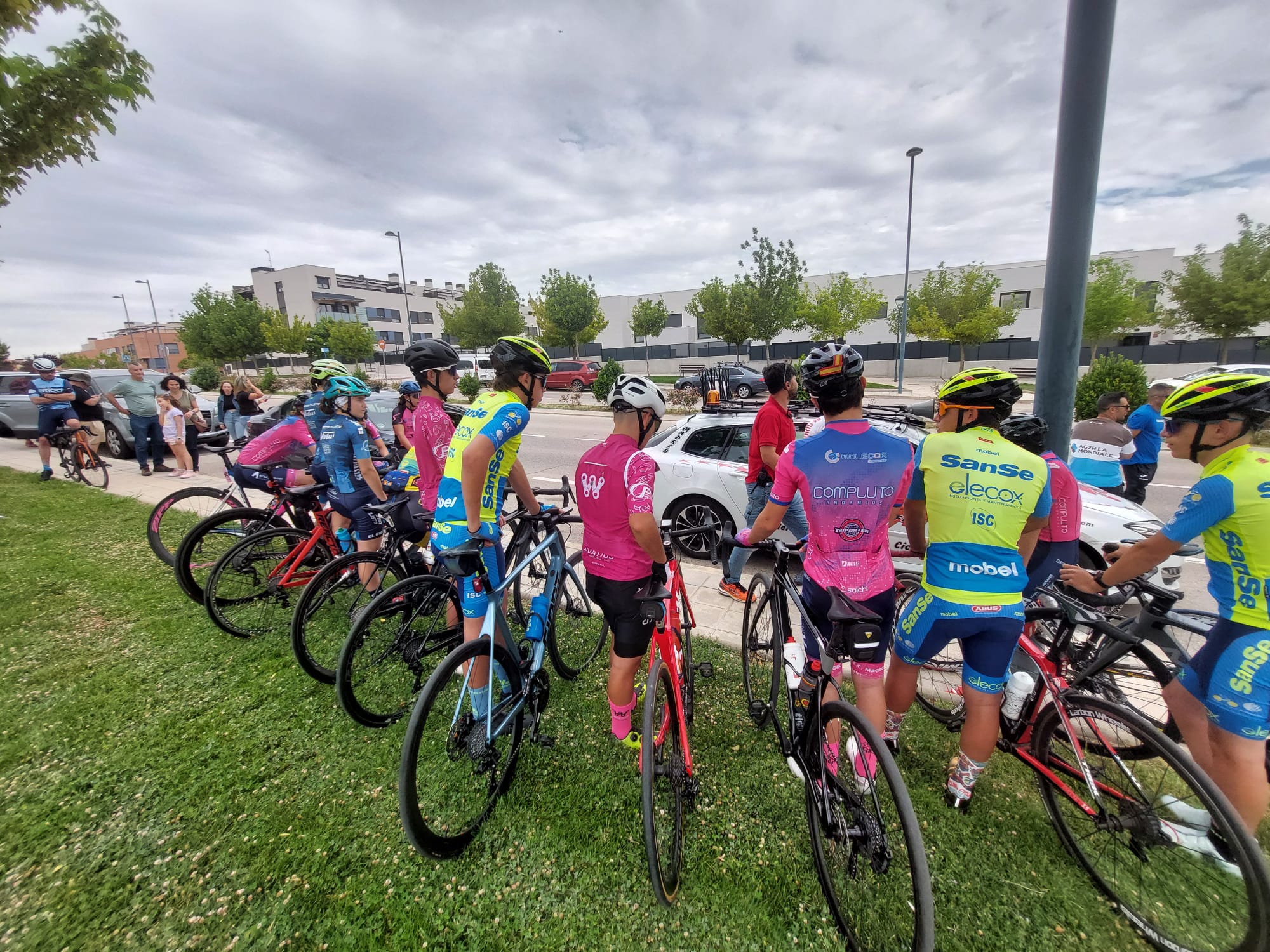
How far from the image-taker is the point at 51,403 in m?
9.49

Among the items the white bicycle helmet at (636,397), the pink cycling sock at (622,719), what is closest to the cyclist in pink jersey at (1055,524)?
the white bicycle helmet at (636,397)

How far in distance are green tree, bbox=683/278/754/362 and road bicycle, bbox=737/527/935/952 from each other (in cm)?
2794

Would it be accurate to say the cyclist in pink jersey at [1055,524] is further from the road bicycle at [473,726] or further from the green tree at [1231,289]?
the green tree at [1231,289]

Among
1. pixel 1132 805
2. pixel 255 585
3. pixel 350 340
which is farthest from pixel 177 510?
pixel 350 340

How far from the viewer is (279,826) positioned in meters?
2.49

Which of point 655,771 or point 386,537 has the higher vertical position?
point 386,537

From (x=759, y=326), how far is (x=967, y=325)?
10.2 m

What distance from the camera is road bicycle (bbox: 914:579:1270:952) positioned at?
1728 mm

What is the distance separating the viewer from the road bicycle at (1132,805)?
1728mm

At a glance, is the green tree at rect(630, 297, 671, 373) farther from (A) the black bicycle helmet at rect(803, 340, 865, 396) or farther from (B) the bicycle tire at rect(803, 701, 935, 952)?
(B) the bicycle tire at rect(803, 701, 935, 952)

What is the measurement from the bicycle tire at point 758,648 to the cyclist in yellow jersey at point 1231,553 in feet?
5.74

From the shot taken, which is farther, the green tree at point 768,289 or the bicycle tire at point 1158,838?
the green tree at point 768,289

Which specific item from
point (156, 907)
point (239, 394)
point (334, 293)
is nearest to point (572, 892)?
point (156, 907)

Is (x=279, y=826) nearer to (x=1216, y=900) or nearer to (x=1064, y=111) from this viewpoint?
(x=1216, y=900)
